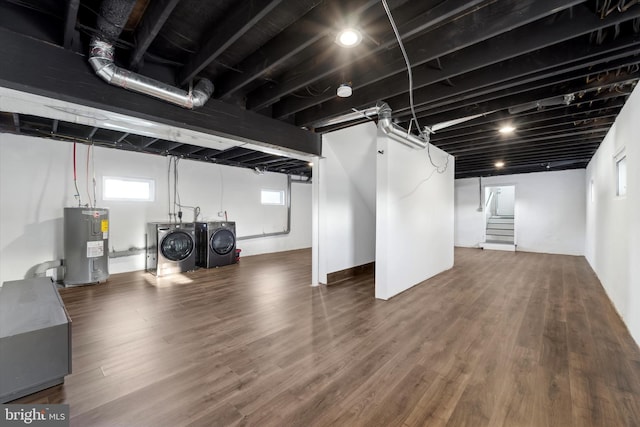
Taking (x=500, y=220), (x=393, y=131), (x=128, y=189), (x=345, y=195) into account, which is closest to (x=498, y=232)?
(x=500, y=220)

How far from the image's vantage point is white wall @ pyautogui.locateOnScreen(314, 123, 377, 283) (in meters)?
3.96

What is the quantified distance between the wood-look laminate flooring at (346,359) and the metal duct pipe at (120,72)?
220cm

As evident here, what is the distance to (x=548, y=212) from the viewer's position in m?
7.34

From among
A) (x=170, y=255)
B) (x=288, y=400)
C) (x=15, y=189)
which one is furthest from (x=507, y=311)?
(x=15, y=189)

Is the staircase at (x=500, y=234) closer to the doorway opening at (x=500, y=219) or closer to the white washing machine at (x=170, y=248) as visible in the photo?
the doorway opening at (x=500, y=219)

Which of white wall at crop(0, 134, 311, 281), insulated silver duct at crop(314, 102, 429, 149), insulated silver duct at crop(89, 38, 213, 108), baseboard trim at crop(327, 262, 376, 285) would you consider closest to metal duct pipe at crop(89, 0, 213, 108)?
insulated silver duct at crop(89, 38, 213, 108)

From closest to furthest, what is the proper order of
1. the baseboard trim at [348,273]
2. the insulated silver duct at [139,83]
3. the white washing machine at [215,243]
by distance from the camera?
the insulated silver duct at [139,83] → the baseboard trim at [348,273] → the white washing machine at [215,243]

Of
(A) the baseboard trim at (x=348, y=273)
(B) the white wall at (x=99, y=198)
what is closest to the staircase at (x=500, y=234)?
(A) the baseboard trim at (x=348, y=273)

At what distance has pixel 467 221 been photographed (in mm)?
8570

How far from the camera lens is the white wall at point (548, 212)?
22.9ft

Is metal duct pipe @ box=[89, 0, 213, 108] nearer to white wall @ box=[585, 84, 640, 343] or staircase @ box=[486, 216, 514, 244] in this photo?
white wall @ box=[585, 84, 640, 343]

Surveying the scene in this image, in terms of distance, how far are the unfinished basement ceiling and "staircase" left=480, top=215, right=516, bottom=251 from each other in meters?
5.34

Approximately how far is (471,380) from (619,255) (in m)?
2.90

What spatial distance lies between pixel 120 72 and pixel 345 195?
131 inches
